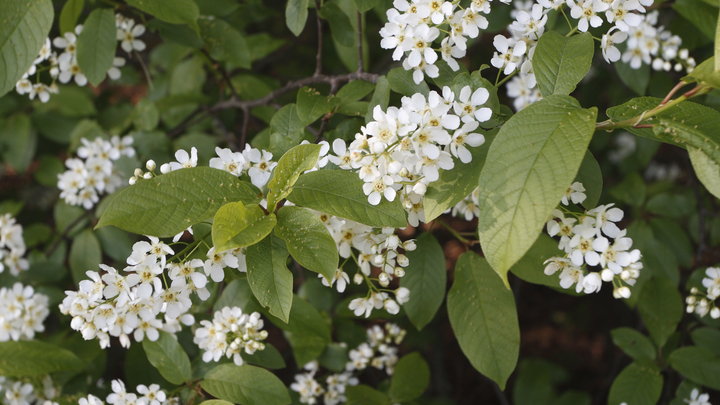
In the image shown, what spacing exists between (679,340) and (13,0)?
11.0 ft

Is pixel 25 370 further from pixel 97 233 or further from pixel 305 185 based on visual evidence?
pixel 305 185

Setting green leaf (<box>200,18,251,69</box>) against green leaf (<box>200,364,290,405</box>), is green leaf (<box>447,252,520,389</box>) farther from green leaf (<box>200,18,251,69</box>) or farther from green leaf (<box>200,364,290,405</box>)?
green leaf (<box>200,18,251,69</box>)

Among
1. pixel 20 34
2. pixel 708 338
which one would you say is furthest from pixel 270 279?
pixel 708 338

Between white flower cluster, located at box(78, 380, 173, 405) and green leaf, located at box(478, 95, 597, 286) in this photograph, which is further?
white flower cluster, located at box(78, 380, 173, 405)

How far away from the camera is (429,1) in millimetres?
1572

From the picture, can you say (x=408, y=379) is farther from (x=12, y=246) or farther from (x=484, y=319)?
(x=12, y=246)

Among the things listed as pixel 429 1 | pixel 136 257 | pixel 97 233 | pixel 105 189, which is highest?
pixel 429 1

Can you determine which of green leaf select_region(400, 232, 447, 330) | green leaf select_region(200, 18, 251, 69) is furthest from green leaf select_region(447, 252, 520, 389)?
green leaf select_region(200, 18, 251, 69)

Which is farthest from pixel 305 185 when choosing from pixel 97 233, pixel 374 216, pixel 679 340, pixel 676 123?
pixel 679 340

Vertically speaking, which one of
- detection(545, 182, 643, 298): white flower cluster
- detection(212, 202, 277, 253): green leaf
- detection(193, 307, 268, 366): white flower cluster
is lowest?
detection(193, 307, 268, 366): white flower cluster

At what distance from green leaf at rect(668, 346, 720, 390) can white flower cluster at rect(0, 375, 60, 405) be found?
2699 mm

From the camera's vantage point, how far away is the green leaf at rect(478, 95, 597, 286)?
1225 mm

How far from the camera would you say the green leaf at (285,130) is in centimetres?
176

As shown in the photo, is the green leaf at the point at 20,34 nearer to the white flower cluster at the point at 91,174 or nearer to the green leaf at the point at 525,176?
the white flower cluster at the point at 91,174
